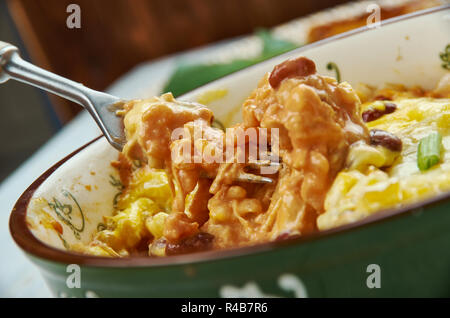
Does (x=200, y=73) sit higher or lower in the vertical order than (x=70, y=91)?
higher

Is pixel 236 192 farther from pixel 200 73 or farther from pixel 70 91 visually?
pixel 200 73

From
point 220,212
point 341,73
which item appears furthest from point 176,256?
point 341,73

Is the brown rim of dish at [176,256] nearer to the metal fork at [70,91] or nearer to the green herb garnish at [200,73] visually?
the metal fork at [70,91]

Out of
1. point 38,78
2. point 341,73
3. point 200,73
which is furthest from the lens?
point 200,73

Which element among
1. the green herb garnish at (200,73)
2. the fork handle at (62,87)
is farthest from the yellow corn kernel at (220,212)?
the green herb garnish at (200,73)

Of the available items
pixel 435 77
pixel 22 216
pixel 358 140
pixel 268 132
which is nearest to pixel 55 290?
pixel 22 216

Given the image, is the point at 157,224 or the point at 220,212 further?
the point at 157,224
